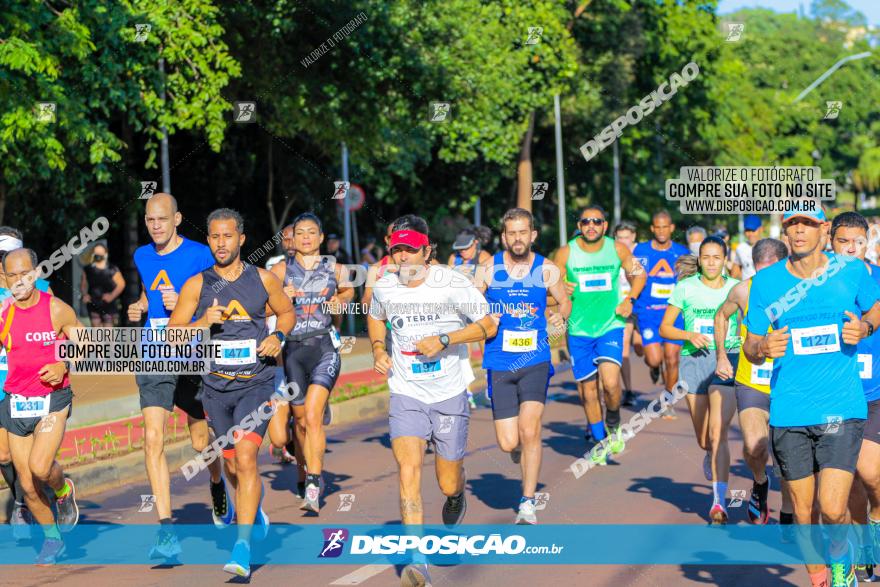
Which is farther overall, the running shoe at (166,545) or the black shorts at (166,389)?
the black shorts at (166,389)

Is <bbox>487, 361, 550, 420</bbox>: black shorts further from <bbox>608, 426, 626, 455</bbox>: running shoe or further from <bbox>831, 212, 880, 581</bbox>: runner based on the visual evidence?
<bbox>608, 426, 626, 455</bbox>: running shoe

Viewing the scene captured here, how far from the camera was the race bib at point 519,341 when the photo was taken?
30.4 feet

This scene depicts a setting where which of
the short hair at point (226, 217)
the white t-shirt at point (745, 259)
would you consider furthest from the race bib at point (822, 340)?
the white t-shirt at point (745, 259)

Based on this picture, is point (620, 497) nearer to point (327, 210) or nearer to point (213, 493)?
point (213, 493)

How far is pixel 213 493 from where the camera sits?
876 centimetres

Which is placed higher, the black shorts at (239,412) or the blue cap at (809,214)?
the blue cap at (809,214)

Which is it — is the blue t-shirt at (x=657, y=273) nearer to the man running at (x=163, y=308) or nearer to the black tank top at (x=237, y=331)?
the man running at (x=163, y=308)

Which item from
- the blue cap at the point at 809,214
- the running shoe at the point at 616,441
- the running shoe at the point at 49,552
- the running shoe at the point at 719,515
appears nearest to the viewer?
the blue cap at the point at 809,214

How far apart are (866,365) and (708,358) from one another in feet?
6.99

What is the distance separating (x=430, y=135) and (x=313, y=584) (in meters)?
22.6

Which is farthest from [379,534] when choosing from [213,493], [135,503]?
[135,503]

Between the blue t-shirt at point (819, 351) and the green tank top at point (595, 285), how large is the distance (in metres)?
Result: 5.06

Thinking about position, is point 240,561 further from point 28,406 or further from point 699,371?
point 699,371

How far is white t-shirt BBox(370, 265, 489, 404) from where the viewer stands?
7363mm
